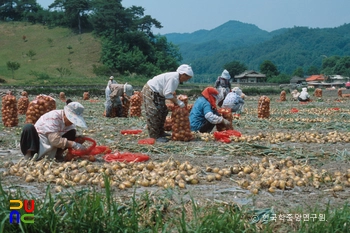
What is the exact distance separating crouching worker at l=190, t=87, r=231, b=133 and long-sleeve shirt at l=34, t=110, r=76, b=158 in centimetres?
339

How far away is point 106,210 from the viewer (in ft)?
11.0

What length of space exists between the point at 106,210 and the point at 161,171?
155cm

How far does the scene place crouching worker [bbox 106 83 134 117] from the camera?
12758mm

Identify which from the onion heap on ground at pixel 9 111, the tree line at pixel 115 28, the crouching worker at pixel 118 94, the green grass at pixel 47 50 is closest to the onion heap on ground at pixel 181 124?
the onion heap on ground at pixel 9 111

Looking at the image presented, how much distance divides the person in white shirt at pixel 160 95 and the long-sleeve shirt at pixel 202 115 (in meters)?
0.81

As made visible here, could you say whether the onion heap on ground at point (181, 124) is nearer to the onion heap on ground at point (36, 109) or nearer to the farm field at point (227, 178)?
the farm field at point (227, 178)

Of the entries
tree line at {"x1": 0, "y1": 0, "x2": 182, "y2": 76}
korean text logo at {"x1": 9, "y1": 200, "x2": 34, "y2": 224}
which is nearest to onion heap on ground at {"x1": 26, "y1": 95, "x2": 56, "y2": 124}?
korean text logo at {"x1": 9, "y1": 200, "x2": 34, "y2": 224}

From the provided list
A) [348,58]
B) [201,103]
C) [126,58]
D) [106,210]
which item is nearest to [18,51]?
[126,58]

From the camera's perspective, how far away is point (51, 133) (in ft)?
17.6

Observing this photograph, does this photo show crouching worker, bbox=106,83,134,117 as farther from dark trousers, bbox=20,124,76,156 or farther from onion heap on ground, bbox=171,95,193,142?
dark trousers, bbox=20,124,76,156

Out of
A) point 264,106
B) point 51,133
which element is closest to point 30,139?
point 51,133

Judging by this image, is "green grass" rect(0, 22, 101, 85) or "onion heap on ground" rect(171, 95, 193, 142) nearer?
"onion heap on ground" rect(171, 95, 193, 142)

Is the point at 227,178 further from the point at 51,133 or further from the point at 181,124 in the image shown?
the point at 181,124

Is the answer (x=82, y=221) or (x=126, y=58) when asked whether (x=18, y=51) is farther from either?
(x=82, y=221)
